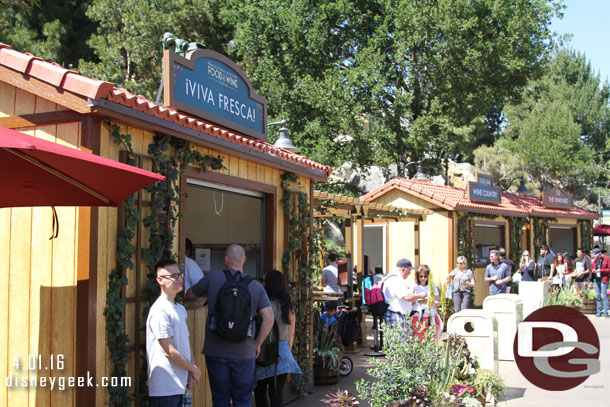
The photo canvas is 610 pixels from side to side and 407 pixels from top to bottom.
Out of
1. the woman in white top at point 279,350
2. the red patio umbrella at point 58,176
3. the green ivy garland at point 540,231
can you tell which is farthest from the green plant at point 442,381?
the green ivy garland at point 540,231

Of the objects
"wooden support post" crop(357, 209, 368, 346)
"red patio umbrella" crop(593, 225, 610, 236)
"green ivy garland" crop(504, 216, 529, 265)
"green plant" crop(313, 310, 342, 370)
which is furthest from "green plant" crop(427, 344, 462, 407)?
"red patio umbrella" crop(593, 225, 610, 236)

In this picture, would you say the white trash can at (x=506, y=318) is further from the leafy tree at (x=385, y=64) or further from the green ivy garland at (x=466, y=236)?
the leafy tree at (x=385, y=64)

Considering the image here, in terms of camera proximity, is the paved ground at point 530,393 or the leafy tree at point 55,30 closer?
the paved ground at point 530,393

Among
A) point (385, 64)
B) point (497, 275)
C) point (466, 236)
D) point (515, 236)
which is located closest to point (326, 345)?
point (497, 275)

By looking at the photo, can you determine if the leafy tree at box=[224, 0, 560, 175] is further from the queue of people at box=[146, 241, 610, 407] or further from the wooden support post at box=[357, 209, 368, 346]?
the queue of people at box=[146, 241, 610, 407]

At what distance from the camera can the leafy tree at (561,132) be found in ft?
122

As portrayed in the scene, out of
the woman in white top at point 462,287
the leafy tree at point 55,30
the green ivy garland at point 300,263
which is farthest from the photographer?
the leafy tree at point 55,30

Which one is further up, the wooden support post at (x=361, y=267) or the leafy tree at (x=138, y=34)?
the leafy tree at (x=138, y=34)

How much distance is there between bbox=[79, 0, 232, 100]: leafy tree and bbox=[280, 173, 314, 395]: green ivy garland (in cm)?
1694

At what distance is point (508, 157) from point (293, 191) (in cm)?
3361

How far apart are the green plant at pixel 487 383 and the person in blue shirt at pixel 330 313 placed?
302cm

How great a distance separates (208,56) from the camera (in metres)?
6.46

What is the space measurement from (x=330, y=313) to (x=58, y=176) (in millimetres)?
5963

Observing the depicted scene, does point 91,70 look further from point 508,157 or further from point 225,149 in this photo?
point 508,157
